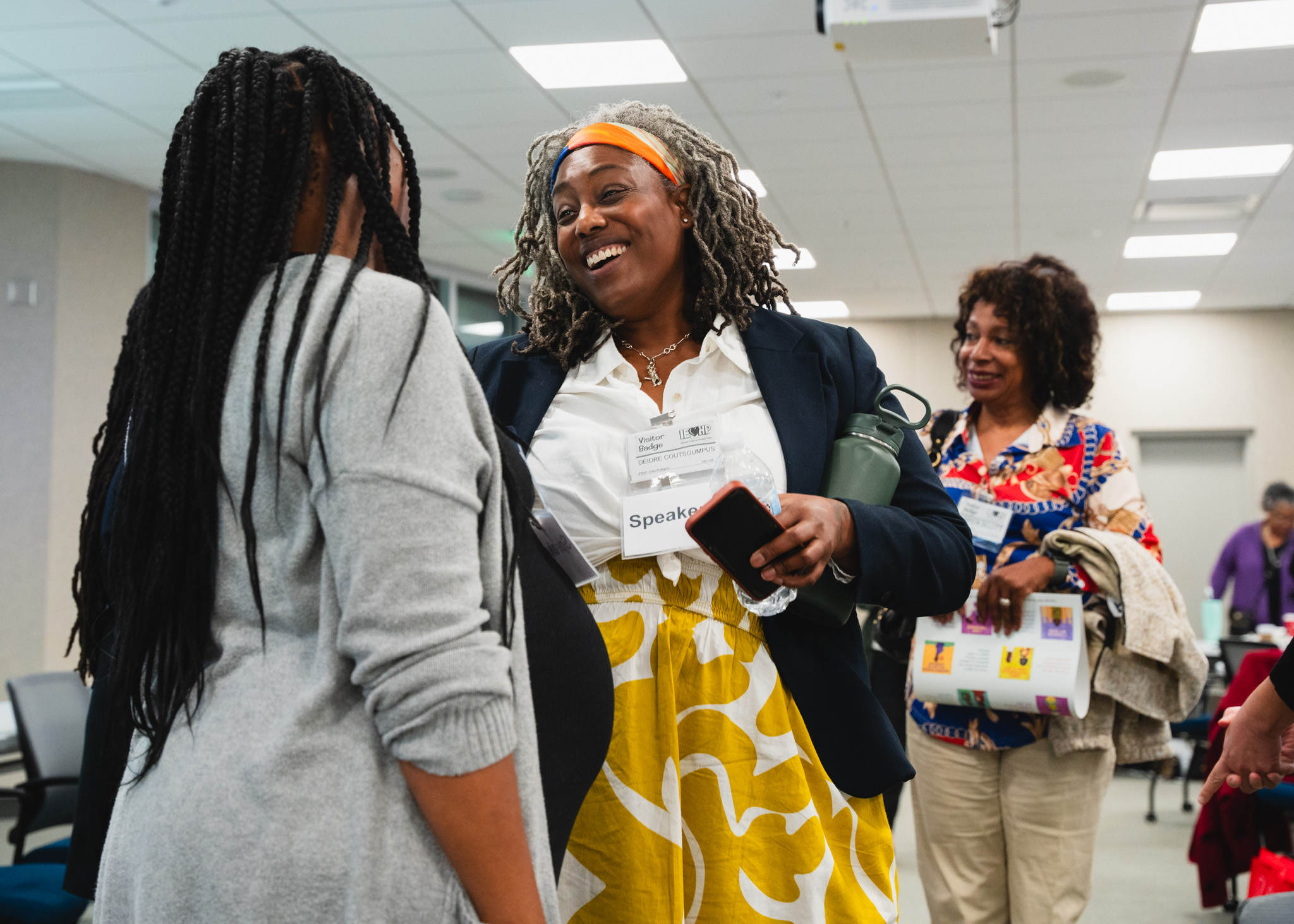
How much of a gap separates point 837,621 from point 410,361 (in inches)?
26.3

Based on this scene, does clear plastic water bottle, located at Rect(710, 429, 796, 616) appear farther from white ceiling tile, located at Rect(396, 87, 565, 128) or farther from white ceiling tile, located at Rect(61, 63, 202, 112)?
white ceiling tile, located at Rect(61, 63, 202, 112)

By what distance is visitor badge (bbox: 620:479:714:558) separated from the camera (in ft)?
4.20

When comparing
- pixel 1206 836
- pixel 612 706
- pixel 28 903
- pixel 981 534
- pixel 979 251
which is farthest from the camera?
Result: pixel 979 251

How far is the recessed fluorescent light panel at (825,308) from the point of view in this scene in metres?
11.2

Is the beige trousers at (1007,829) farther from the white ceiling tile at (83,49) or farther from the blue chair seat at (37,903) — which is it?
the white ceiling tile at (83,49)

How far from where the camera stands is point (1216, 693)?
741 cm

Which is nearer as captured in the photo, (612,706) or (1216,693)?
(612,706)

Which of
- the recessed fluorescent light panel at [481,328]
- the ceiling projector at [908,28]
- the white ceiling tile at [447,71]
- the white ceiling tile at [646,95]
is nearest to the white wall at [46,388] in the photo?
the white ceiling tile at [447,71]

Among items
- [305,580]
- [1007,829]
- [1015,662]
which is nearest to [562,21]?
[1015,662]

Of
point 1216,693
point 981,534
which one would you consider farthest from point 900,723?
point 1216,693

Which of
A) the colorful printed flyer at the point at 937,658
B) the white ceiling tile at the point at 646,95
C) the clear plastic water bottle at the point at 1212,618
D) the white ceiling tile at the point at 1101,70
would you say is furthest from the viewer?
the clear plastic water bottle at the point at 1212,618

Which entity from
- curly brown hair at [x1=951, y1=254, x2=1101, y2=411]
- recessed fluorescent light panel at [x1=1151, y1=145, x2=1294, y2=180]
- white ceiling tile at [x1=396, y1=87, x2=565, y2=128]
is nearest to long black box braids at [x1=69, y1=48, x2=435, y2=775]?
curly brown hair at [x1=951, y1=254, x2=1101, y2=411]

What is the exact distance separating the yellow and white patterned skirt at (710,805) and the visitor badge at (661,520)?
8 cm

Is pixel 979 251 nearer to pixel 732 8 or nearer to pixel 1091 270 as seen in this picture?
pixel 1091 270
